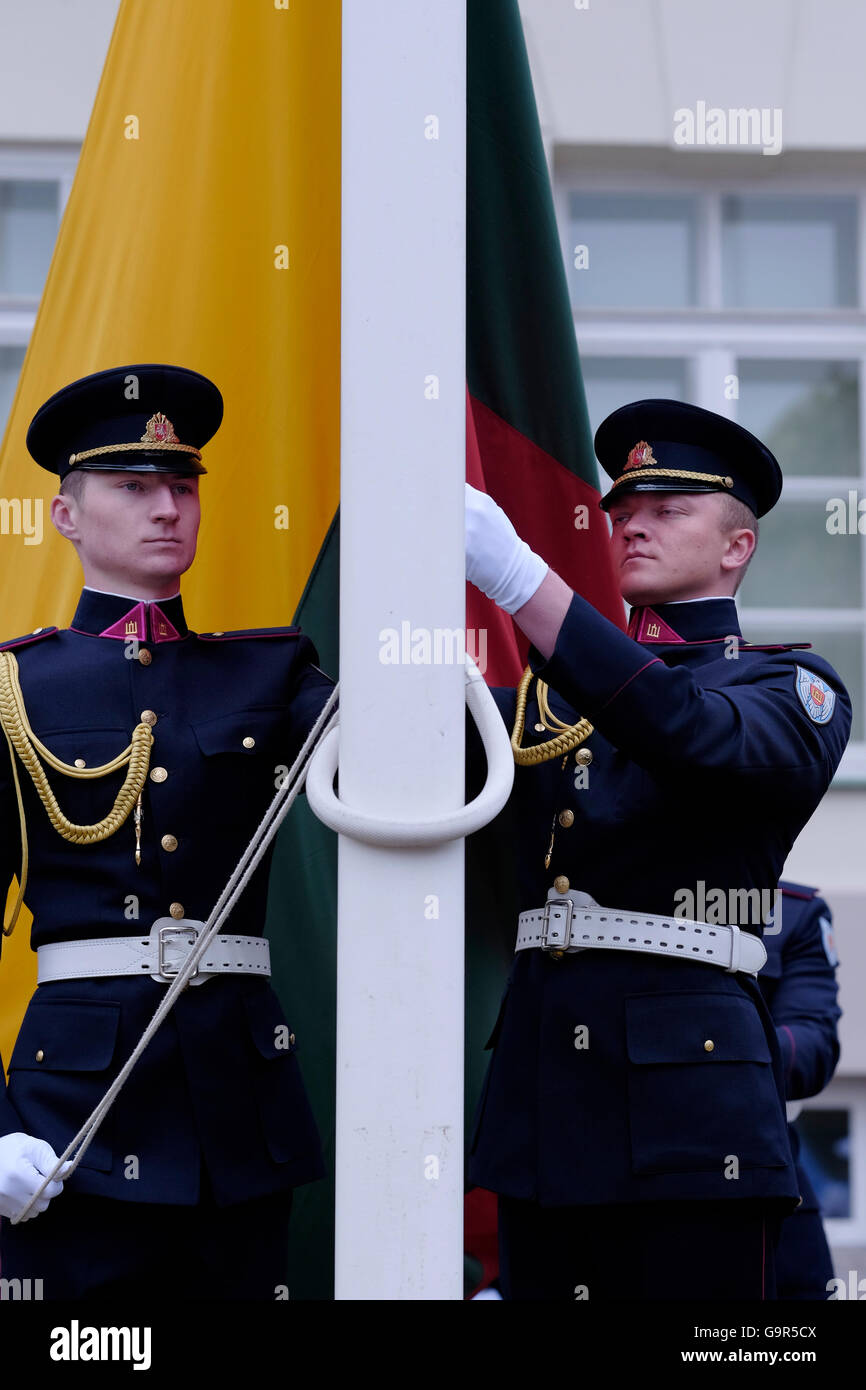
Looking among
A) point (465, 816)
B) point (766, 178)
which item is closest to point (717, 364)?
point (766, 178)

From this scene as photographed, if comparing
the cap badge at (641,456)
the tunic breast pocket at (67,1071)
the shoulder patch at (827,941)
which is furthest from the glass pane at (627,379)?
the tunic breast pocket at (67,1071)

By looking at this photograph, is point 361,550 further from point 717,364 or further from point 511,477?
point 717,364

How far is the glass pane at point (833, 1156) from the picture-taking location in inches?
189

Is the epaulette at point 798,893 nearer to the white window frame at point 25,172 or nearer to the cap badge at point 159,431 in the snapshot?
the cap badge at point 159,431

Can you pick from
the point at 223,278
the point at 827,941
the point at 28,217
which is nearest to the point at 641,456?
the point at 223,278

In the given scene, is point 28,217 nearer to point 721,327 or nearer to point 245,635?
point 721,327

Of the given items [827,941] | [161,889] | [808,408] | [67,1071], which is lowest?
[67,1071]

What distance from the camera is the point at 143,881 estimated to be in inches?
77.8

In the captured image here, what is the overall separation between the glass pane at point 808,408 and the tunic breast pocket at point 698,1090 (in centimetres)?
317

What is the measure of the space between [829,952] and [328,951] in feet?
4.27

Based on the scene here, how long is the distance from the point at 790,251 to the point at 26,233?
2214 mm

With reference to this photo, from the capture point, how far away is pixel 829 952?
11.6ft

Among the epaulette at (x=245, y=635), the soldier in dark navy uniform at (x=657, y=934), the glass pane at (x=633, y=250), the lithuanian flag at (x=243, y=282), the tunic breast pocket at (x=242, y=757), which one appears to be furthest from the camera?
the glass pane at (x=633, y=250)

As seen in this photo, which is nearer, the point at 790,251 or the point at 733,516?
the point at 733,516
